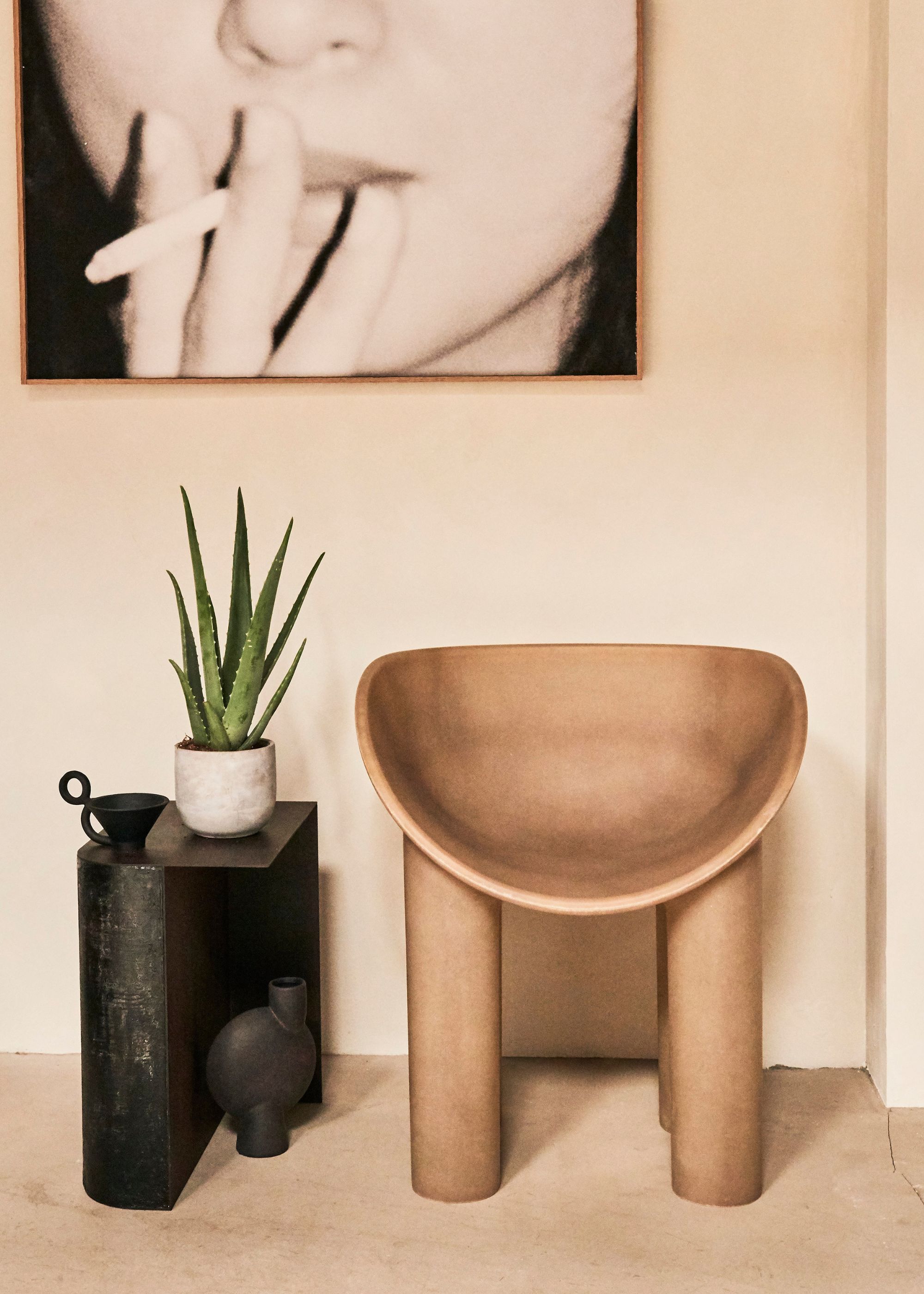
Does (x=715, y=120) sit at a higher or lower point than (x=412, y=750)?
higher

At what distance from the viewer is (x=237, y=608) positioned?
5.74 ft

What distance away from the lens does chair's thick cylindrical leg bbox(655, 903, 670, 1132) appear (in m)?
1.82

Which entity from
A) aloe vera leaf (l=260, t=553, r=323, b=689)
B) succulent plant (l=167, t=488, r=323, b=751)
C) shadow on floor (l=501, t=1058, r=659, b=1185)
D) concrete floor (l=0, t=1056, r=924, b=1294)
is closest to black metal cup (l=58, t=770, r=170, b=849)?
succulent plant (l=167, t=488, r=323, b=751)

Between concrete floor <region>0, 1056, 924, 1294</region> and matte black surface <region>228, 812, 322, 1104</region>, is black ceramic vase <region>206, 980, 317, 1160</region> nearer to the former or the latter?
concrete floor <region>0, 1056, 924, 1294</region>

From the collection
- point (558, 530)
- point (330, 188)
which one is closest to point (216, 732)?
point (558, 530)

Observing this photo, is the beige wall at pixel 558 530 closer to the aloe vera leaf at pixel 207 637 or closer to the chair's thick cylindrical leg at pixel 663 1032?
the chair's thick cylindrical leg at pixel 663 1032

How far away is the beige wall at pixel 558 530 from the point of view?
6.63 feet

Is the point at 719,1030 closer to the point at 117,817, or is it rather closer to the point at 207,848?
the point at 207,848

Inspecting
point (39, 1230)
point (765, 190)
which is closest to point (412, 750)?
point (39, 1230)

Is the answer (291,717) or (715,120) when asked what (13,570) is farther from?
(715,120)

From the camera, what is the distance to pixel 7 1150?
1.77 m

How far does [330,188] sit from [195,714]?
1.01m

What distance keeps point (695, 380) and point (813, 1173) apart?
4.38 ft

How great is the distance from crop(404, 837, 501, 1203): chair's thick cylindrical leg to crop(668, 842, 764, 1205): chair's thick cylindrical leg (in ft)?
0.87
